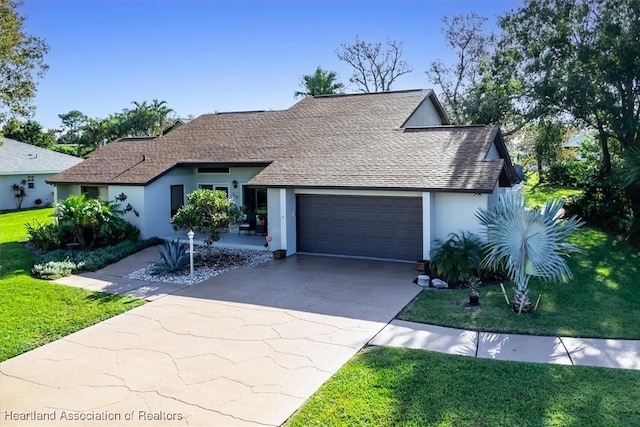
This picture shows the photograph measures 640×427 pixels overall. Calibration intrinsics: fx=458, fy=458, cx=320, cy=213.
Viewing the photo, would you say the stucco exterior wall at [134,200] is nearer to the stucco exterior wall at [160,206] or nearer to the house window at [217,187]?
the stucco exterior wall at [160,206]

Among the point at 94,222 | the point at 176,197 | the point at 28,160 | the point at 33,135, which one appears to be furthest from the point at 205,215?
the point at 33,135

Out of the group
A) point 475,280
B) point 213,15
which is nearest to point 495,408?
point 475,280

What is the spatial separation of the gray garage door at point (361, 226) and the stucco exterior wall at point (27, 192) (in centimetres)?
2204

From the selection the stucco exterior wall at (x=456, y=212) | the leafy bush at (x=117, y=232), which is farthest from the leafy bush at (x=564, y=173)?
the leafy bush at (x=117, y=232)

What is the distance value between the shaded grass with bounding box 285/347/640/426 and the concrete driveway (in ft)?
1.69

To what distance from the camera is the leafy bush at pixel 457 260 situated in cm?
1227

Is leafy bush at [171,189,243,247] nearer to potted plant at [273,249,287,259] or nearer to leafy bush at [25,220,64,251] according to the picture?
potted plant at [273,249,287,259]

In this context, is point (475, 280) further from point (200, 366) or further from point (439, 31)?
point (439, 31)

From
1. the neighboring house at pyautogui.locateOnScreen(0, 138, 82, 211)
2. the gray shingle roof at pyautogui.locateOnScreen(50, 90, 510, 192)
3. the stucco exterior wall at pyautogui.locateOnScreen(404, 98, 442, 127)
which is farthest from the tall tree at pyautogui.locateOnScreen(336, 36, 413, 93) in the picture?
the neighboring house at pyautogui.locateOnScreen(0, 138, 82, 211)

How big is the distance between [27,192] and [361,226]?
2694 centimetres

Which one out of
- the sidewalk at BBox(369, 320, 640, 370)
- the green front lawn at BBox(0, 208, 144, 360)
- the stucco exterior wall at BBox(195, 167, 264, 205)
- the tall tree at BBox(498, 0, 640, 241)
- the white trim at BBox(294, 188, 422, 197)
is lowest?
the sidewalk at BBox(369, 320, 640, 370)

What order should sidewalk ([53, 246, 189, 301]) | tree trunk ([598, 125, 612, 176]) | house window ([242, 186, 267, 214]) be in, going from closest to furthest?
sidewalk ([53, 246, 189, 301]) → house window ([242, 186, 267, 214]) → tree trunk ([598, 125, 612, 176])

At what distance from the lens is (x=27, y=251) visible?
17.3m

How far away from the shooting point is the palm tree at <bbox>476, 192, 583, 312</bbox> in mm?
9398
